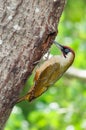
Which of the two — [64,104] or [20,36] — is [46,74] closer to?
[20,36]

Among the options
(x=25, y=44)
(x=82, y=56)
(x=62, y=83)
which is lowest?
(x=62, y=83)

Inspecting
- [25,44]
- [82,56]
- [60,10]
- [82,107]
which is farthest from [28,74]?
[82,56]

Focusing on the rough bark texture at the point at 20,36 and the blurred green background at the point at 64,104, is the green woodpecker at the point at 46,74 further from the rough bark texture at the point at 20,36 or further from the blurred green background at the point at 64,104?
the blurred green background at the point at 64,104

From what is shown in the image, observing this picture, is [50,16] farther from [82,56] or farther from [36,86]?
[82,56]

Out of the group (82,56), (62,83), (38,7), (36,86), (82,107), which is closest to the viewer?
(38,7)

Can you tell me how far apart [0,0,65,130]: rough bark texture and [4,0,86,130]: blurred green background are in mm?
2732

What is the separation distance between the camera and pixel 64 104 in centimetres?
640

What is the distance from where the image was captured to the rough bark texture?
3.17 m

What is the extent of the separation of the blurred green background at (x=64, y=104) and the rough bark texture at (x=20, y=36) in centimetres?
273

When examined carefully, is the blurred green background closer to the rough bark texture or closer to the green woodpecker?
the green woodpecker

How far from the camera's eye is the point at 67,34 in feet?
23.0

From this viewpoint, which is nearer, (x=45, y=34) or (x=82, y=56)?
(x=45, y=34)

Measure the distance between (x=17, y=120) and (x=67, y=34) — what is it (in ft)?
4.47

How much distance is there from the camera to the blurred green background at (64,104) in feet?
20.0
